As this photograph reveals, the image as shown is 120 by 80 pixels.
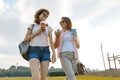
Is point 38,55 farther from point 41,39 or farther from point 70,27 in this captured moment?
point 70,27

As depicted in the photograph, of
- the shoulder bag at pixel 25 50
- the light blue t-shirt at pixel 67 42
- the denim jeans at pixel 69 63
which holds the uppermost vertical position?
the light blue t-shirt at pixel 67 42

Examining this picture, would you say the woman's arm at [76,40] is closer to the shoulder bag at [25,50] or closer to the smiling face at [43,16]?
the smiling face at [43,16]

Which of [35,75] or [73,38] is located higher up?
[73,38]

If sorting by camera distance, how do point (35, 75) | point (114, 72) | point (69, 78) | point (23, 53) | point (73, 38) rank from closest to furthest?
point (35, 75)
point (23, 53)
point (69, 78)
point (73, 38)
point (114, 72)

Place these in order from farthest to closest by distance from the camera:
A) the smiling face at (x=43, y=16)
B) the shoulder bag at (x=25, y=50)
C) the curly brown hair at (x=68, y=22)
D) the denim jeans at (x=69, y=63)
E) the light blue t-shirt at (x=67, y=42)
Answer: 1. the curly brown hair at (x=68, y=22)
2. the light blue t-shirt at (x=67, y=42)
3. the denim jeans at (x=69, y=63)
4. the smiling face at (x=43, y=16)
5. the shoulder bag at (x=25, y=50)

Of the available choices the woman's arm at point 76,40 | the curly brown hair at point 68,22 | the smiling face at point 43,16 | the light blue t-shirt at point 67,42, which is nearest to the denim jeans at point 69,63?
the light blue t-shirt at point 67,42

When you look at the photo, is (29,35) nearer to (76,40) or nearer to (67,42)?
(67,42)

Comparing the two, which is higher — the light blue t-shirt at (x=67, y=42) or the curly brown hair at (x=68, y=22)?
the curly brown hair at (x=68, y=22)

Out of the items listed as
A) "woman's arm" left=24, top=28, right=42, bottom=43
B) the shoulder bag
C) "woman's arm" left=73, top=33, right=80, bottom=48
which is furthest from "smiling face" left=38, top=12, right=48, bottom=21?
"woman's arm" left=73, top=33, right=80, bottom=48

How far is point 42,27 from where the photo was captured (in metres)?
6.37

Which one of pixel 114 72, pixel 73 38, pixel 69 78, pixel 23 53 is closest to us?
pixel 23 53

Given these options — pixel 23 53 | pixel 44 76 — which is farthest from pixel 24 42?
pixel 44 76

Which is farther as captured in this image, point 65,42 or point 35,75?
point 65,42

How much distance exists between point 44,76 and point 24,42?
90 centimetres
